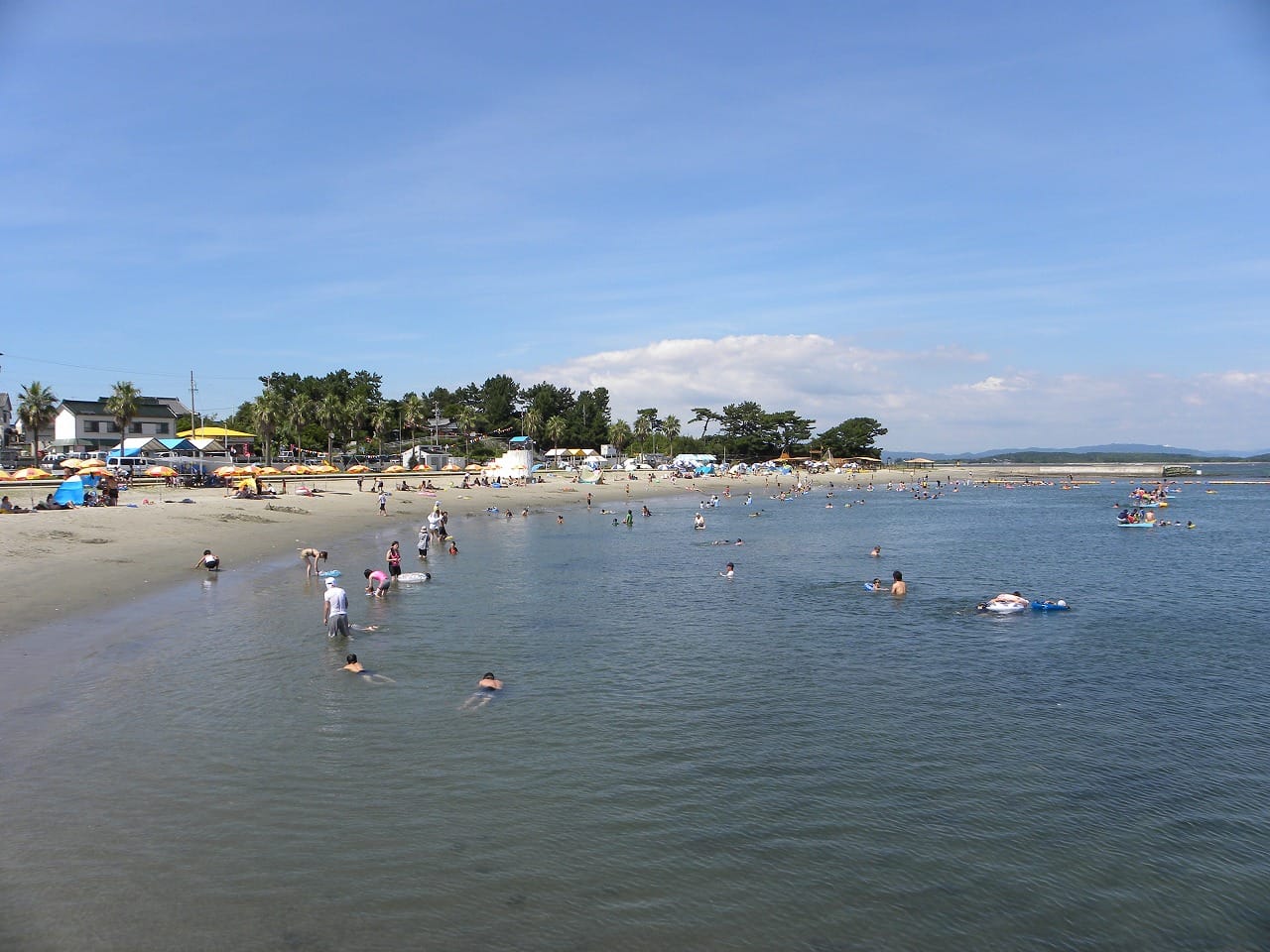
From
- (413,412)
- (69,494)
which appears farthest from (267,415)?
(69,494)

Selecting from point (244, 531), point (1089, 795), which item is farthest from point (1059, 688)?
point (244, 531)

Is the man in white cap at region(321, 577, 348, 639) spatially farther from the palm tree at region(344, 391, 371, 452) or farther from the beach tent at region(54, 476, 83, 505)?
the palm tree at region(344, 391, 371, 452)

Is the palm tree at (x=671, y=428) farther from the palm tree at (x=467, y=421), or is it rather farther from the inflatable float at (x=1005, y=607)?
the inflatable float at (x=1005, y=607)

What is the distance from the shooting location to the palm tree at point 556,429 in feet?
442

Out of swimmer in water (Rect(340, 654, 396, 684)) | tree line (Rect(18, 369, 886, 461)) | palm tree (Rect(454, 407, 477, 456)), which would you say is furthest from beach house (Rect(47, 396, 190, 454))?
swimmer in water (Rect(340, 654, 396, 684))

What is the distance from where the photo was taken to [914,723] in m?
14.4

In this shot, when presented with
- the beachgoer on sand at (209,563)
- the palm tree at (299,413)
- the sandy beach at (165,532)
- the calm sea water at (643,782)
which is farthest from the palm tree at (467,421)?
the calm sea water at (643,782)

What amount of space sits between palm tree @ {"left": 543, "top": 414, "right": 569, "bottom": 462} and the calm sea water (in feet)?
362

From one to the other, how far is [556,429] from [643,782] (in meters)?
125

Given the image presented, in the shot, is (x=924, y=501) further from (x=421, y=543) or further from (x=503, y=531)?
(x=421, y=543)

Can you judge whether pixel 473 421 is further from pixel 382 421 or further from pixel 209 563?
pixel 209 563

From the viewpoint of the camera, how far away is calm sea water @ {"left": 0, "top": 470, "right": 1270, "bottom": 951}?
8.41m

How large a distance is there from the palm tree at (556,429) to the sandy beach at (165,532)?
56934 mm

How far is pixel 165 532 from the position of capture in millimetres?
35938
